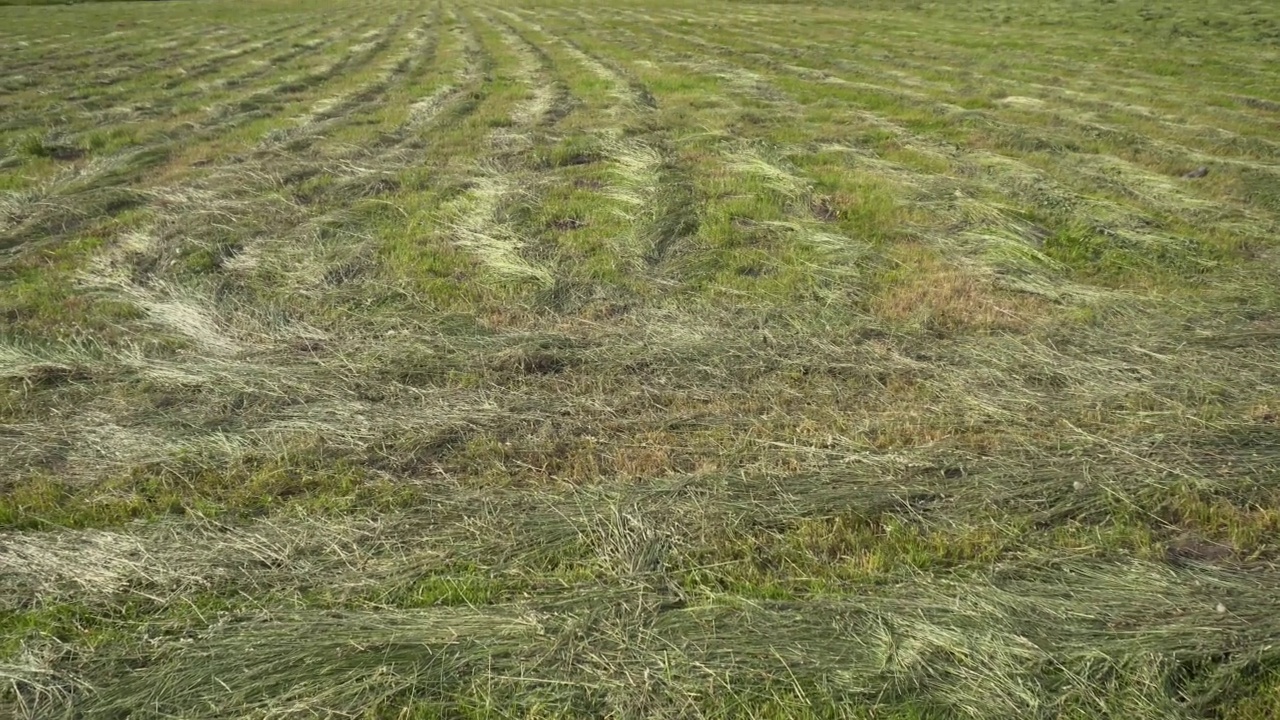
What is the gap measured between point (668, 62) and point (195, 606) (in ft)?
62.0

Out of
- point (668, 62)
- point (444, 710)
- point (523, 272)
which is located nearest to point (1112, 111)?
point (668, 62)

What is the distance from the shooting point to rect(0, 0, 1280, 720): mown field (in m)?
3.08

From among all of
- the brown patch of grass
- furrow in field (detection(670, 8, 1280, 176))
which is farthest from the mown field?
furrow in field (detection(670, 8, 1280, 176))

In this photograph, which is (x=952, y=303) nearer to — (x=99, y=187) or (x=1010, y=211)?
(x=1010, y=211)

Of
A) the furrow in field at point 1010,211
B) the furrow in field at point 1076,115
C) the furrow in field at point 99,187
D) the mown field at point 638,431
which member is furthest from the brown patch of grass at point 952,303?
the furrow in field at point 99,187

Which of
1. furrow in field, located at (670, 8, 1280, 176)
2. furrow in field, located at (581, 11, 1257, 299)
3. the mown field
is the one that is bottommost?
the mown field

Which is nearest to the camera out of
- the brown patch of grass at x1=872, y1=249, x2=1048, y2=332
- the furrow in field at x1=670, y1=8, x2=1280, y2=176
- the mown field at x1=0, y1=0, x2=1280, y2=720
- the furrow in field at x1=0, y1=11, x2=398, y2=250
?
the mown field at x1=0, y1=0, x2=1280, y2=720

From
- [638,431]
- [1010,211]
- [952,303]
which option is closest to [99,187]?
[638,431]

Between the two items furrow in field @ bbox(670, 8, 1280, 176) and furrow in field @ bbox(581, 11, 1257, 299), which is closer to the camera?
furrow in field @ bbox(581, 11, 1257, 299)

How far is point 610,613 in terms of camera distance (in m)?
3.33

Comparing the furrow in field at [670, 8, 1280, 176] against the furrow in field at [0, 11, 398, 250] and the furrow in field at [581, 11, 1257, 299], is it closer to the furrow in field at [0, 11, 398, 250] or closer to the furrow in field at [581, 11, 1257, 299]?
the furrow in field at [581, 11, 1257, 299]

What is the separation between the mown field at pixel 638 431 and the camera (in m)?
3.08

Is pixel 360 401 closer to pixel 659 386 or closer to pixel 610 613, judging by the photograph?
pixel 659 386

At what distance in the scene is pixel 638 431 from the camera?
4652 millimetres
